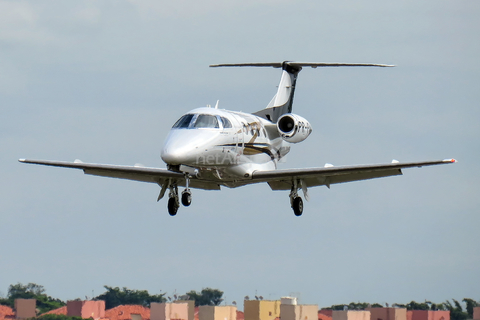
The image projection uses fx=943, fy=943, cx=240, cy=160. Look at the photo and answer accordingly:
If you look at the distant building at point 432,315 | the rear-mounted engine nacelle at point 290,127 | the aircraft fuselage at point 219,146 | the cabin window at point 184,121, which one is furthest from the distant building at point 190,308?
the cabin window at point 184,121

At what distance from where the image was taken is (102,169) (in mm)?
36156

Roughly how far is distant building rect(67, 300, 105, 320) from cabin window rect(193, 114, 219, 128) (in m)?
47.8

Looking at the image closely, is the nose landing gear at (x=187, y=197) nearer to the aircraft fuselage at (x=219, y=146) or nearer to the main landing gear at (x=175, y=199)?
the main landing gear at (x=175, y=199)

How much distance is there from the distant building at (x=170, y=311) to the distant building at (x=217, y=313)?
1.34m

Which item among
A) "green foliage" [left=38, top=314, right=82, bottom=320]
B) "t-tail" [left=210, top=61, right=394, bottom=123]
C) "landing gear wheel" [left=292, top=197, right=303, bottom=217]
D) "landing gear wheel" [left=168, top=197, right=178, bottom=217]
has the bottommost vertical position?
"green foliage" [left=38, top=314, right=82, bottom=320]

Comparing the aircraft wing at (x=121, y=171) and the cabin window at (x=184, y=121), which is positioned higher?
the cabin window at (x=184, y=121)

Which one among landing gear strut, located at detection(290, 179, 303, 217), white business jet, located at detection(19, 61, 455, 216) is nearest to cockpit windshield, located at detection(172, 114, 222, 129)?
white business jet, located at detection(19, 61, 455, 216)

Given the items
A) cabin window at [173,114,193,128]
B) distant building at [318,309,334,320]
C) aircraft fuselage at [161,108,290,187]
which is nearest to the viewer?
aircraft fuselage at [161,108,290,187]

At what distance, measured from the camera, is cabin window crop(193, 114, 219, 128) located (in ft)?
108

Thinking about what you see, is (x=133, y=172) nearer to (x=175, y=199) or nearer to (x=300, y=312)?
(x=175, y=199)

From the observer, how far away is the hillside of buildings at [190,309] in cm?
7056

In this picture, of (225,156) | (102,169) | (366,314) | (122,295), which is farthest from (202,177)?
(122,295)

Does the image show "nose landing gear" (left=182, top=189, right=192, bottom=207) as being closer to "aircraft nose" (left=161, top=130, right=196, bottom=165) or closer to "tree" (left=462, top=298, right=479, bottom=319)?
"aircraft nose" (left=161, top=130, right=196, bottom=165)

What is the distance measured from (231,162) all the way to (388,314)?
134 feet
